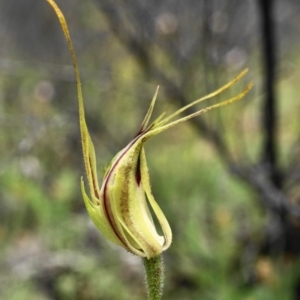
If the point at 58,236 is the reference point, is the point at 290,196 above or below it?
below

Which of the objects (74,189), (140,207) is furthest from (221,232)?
(140,207)

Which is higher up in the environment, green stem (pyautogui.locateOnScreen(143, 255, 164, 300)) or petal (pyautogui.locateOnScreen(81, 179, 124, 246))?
petal (pyautogui.locateOnScreen(81, 179, 124, 246))

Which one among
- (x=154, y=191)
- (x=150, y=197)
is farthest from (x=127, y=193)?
(x=154, y=191)

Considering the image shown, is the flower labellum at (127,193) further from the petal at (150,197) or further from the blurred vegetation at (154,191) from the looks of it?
the blurred vegetation at (154,191)

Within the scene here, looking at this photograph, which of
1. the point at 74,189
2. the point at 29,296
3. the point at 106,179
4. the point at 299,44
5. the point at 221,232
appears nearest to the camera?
A: the point at 106,179

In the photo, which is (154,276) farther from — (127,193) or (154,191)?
(154,191)

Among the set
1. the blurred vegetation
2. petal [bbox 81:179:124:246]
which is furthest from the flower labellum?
the blurred vegetation

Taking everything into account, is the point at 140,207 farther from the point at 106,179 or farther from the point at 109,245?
the point at 109,245

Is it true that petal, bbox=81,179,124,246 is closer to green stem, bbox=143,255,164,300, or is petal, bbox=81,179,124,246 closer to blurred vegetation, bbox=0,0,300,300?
green stem, bbox=143,255,164,300
